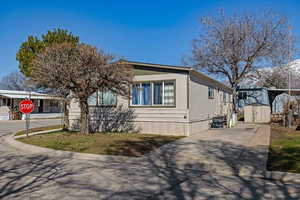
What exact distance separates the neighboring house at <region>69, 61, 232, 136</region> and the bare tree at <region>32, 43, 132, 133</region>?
2.15 m

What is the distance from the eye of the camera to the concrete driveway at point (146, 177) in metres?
4.44

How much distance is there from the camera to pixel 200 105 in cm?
1448

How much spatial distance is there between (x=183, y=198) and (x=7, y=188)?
11.5 feet

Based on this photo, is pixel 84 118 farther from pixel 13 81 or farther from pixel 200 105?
pixel 13 81

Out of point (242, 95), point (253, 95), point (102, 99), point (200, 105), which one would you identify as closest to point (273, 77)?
point (253, 95)

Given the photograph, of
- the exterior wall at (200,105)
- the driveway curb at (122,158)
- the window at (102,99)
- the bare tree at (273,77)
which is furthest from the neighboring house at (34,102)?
the bare tree at (273,77)

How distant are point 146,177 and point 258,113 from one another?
1994 centimetres

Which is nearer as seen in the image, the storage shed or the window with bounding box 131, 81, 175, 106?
the window with bounding box 131, 81, 175, 106

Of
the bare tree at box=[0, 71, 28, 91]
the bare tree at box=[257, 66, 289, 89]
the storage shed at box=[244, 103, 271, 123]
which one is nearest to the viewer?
the storage shed at box=[244, 103, 271, 123]

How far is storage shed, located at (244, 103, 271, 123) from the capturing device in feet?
73.2

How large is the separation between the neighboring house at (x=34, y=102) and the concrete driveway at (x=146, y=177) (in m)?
19.7

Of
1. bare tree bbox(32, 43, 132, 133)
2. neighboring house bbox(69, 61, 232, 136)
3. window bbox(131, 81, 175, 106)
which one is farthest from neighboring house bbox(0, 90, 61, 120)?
bare tree bbox(32, 43, 132, 133)

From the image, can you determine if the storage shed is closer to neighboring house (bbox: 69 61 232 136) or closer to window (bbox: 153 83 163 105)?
neighboring house (bbox: 69 61 232 136)

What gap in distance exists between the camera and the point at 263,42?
24516 mm
